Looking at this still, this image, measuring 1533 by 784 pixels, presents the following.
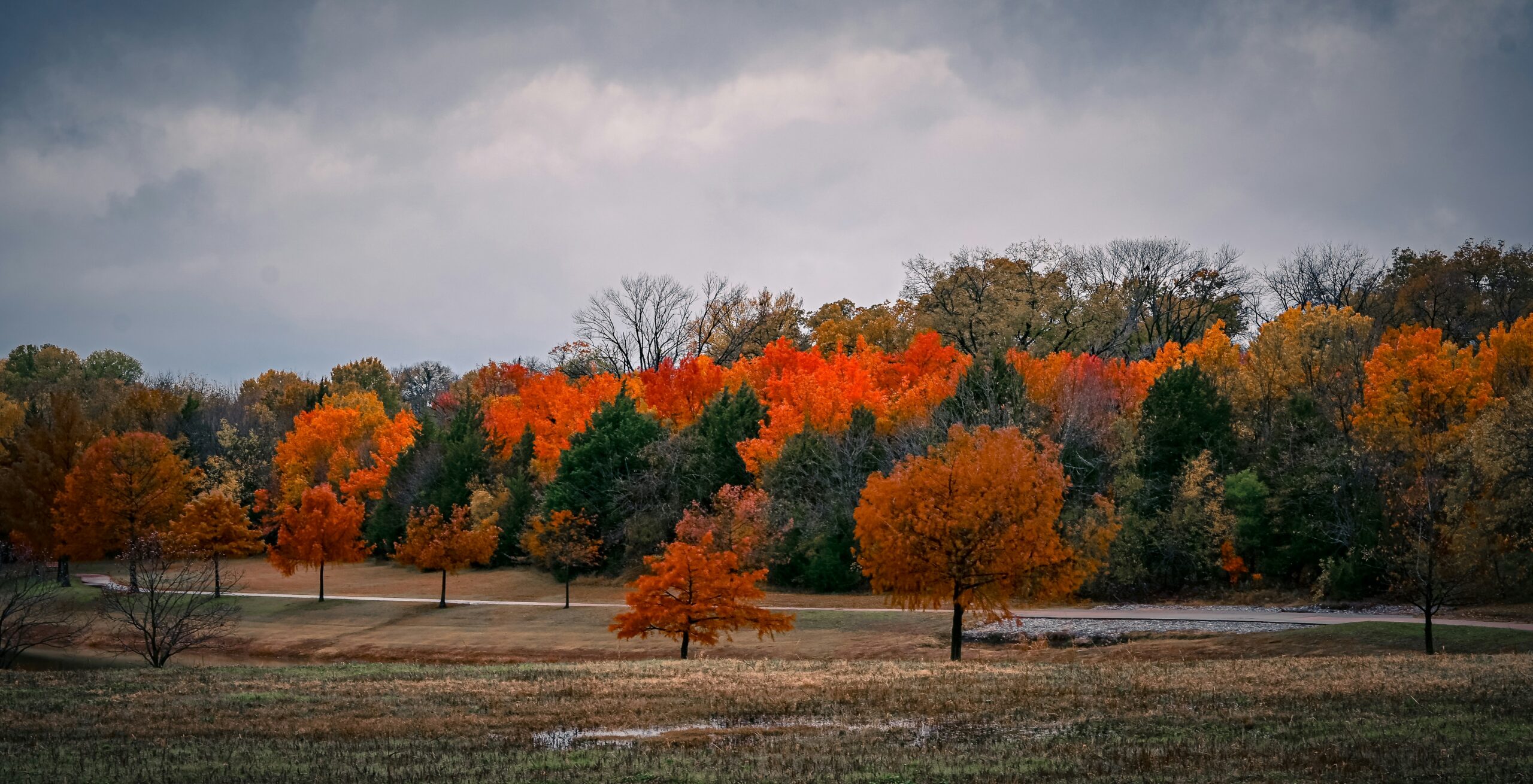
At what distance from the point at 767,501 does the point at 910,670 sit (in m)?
36.8

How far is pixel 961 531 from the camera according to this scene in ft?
111

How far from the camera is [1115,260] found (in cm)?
8638

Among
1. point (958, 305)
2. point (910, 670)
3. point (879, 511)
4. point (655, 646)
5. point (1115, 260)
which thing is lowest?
point (655, 646)

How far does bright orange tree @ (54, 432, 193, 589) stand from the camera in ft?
217

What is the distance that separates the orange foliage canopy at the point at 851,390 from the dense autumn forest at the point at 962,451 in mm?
273

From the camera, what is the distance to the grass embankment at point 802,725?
12156mm

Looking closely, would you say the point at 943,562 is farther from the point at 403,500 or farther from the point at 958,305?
the point at 403,500

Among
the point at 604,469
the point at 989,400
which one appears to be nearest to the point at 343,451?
the point at 604,469

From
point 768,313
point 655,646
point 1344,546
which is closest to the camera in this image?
point 655,646

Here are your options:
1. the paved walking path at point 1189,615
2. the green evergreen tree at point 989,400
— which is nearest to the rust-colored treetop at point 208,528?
the paved walking path at point 1189,615

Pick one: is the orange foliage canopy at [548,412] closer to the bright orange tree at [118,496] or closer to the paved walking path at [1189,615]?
the paved walking path at [1189,615]

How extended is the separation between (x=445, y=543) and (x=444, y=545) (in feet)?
1.36

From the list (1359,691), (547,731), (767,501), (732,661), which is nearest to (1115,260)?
(767,501)

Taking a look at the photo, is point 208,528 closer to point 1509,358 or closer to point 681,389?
point 681,389
